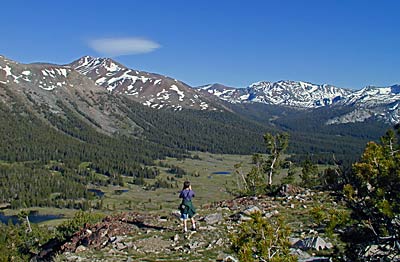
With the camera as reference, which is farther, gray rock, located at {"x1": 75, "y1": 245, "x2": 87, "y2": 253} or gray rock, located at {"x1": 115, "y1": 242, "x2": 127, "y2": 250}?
gray rock, located at {"x1": 75, "y1": 245, "x2": 87, "y2": 253}

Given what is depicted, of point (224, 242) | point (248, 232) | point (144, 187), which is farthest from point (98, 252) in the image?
point (144, 187)

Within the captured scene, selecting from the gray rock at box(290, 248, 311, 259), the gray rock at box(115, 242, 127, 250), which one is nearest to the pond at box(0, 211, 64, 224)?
the gray rock at box(115, 242, 127, 250)

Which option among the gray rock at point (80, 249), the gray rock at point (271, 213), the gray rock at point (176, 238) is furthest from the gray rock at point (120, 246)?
the gray rock at point (271, 213)

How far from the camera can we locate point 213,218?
91.2ft

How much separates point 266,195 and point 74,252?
57.5ft

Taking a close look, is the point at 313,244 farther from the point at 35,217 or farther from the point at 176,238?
the point at 35,217

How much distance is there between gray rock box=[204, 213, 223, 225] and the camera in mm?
27250

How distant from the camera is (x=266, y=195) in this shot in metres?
36.0

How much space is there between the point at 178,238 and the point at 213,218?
174 inches

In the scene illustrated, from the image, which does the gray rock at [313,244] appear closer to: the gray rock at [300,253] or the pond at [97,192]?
the gray rock at [300,253]

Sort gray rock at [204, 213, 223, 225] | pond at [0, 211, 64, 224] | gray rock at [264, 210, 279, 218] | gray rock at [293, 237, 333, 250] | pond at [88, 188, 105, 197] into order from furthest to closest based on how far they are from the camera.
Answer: pond at [88, 188, 105, 197] → pond at [0, 211, 64, 224] → gray rock at [264, 210, 279, 218] → gray rock at [204, 213, 223, 225] → gray rock at [293, 237, 333, 250]

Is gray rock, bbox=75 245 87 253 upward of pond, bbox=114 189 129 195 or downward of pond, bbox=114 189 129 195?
upward

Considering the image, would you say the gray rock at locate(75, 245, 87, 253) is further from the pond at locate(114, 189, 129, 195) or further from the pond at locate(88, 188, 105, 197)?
the pond at locate(114, 189, 129, 195)

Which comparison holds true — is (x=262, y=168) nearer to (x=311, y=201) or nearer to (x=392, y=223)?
(x=311, y=201)
